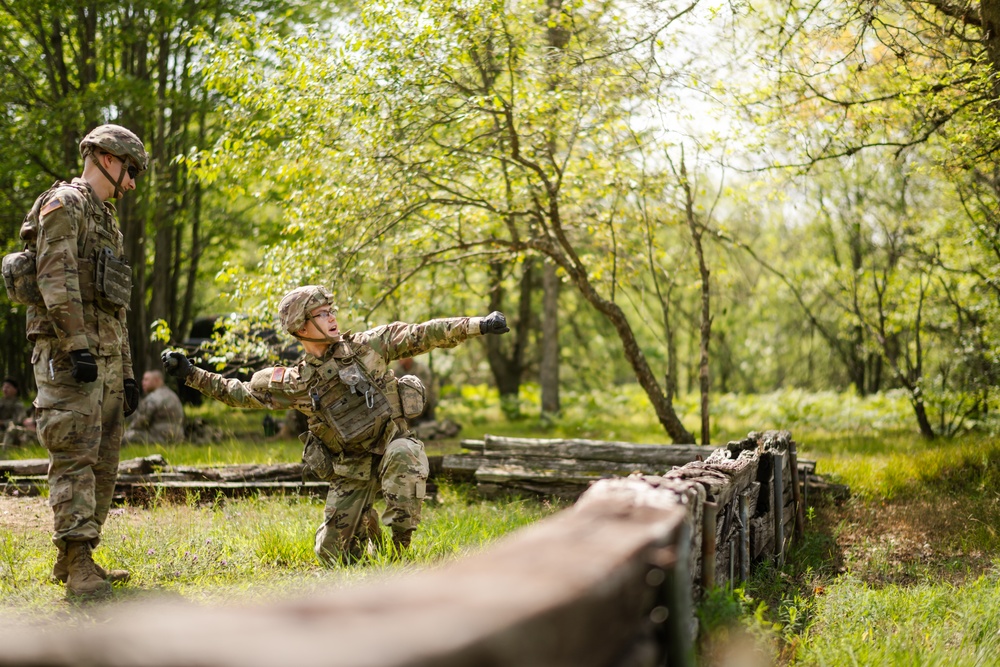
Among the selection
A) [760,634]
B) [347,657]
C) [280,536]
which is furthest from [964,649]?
[280,536]

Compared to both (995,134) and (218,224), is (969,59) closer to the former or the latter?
(995,134)

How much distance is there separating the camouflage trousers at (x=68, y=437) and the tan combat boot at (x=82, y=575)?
50mm

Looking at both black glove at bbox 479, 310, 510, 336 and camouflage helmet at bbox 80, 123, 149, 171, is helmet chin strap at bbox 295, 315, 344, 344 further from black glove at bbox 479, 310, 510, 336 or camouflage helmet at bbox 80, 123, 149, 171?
camouflage helmet at bbox 80, 123, 149, 171

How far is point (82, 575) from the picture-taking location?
14.7 feet

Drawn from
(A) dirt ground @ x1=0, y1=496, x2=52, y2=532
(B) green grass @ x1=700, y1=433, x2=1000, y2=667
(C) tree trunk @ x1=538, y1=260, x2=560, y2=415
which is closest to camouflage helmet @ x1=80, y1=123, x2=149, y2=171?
(A) dirt ground @ x1=0, y1=496, x2=52, y2=532

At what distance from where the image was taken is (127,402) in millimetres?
4938

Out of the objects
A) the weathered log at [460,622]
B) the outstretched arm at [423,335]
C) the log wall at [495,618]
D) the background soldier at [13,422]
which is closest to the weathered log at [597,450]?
the outstretched arm at [423,335]

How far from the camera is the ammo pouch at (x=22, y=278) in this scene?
461 centimetres

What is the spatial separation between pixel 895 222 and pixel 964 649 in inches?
482

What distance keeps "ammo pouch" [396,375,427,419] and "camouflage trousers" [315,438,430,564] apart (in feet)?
0.61

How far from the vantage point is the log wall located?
4.67ft

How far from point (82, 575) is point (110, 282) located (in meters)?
1.62

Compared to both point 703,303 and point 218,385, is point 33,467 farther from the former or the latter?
point 703,303

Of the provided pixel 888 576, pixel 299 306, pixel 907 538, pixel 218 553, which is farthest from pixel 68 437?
pixel 907 538
